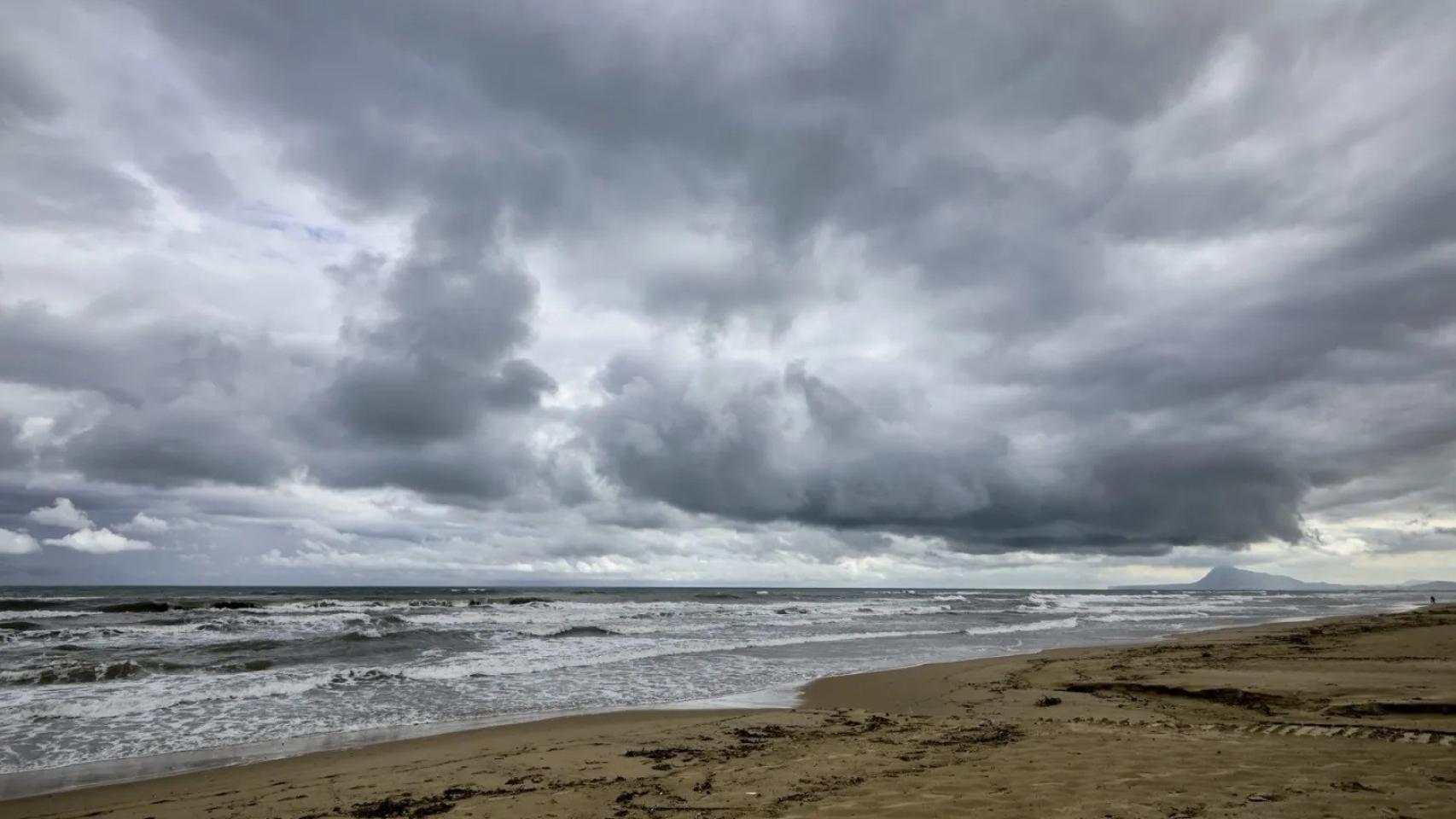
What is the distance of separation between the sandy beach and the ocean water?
315 centimetres

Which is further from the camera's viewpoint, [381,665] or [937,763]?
[381,665]

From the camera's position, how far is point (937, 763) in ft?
Result: 27.3

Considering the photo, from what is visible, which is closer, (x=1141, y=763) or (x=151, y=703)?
(x=1141, y=763)

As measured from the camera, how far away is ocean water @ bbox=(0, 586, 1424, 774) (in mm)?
13334

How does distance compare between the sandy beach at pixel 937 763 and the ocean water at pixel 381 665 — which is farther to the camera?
the ocean water at pixel 381 665

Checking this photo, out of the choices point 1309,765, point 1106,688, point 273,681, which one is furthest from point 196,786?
point 1106,688

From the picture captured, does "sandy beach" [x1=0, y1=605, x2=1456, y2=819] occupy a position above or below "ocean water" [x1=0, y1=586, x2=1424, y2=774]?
above

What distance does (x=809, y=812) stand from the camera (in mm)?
6531

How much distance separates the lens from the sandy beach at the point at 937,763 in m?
6.57

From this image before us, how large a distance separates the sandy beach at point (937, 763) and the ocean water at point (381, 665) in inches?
124

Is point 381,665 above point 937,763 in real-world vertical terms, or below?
below

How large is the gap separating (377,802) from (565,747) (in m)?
3.21

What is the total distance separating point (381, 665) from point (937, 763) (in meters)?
18.2

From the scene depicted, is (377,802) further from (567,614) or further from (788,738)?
(567,614)
